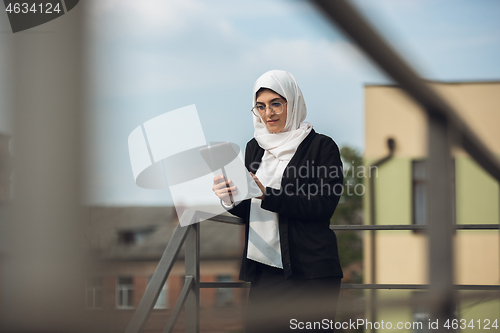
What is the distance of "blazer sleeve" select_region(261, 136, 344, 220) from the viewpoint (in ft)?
4.66

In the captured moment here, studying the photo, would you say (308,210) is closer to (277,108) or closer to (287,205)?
(287,205)

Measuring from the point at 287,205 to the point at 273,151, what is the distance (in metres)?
0.29

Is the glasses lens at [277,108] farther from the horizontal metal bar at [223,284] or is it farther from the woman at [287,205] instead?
the horizontal metal bar at [223,284]

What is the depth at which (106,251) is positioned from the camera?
243 mm

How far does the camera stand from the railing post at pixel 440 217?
0.38m

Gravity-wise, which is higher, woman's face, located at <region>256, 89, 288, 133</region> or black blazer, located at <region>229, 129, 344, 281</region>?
woman's face, located at <region>256, 89, 288, 133</region>

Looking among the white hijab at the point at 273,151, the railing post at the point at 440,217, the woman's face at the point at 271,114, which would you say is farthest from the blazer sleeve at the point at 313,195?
the railing post at the point at 440,217

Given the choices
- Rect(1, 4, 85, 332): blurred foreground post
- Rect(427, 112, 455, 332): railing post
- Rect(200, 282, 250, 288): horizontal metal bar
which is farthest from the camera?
Answer: Rect(200, 282, 250, 288): horizontal metal bar

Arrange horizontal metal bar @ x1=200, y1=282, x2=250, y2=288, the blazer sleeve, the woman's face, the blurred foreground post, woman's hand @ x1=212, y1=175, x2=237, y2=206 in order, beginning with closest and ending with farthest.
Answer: the blurred foreground post < woman's hand @ x1=212, y1=175, x2=237, y2=206 < the blazer sleeve < the woman's face < horizontal metal bar @ x1=200, y1=282, x2=250, y2=288

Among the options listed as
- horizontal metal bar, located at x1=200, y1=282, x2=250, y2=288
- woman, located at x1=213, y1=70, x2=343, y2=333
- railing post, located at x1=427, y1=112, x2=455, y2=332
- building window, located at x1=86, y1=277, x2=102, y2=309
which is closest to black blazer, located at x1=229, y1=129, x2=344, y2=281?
woman, located at x1=213, y1=70, x2=343, y2=333

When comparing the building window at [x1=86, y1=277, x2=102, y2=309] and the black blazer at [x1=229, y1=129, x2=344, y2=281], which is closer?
the building window at [x1=86, y1=277, x2=102, y2=309]

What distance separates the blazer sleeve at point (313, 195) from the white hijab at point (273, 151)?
0.33 feet

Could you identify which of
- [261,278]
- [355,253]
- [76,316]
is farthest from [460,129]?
[355,253]

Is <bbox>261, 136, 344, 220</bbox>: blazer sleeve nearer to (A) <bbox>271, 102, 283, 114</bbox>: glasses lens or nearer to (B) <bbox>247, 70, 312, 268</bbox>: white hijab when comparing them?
(B) <bbox>247, 70, 312, 268</bbox>: white hijab
